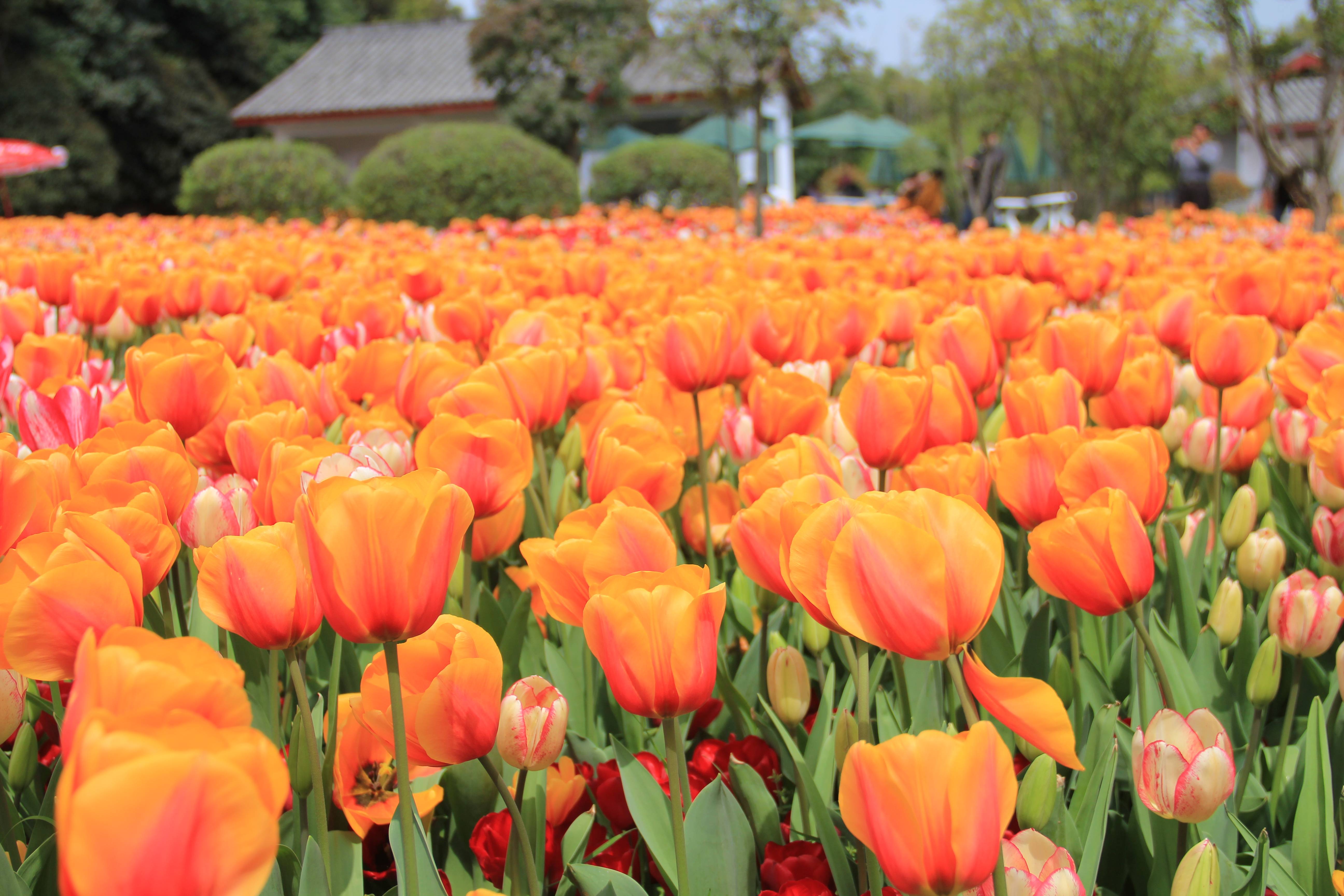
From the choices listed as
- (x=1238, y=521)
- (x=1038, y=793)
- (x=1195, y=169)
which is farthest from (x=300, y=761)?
(x=1195, y=169)

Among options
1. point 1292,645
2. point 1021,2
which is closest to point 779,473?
point 1292,645

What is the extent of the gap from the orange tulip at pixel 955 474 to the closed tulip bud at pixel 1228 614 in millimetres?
405

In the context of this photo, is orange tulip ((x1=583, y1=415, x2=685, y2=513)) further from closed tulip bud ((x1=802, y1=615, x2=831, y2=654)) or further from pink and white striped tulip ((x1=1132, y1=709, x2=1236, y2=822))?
pink and white striped tulip ((x1=1132, y1=709, x2=1236, y2=822))

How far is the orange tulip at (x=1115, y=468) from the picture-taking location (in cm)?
115

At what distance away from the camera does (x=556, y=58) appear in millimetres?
26297

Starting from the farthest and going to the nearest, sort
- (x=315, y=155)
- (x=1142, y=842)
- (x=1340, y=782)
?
1. (x=315, y=155)
2. (x=1340, y=782)
3. (x=1142, y=842)

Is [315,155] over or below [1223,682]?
over

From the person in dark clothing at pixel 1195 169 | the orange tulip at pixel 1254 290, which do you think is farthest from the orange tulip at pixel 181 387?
the person in dark clothing at pixel 1195 169

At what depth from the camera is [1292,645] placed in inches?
52.7

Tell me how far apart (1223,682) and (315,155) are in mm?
17525

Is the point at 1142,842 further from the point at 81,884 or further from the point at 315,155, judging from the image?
the point at 315,155

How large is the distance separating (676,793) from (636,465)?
0.52m

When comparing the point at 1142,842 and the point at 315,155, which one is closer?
the point at 1142,842

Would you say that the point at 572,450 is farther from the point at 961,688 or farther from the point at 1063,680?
the point at 961,688
